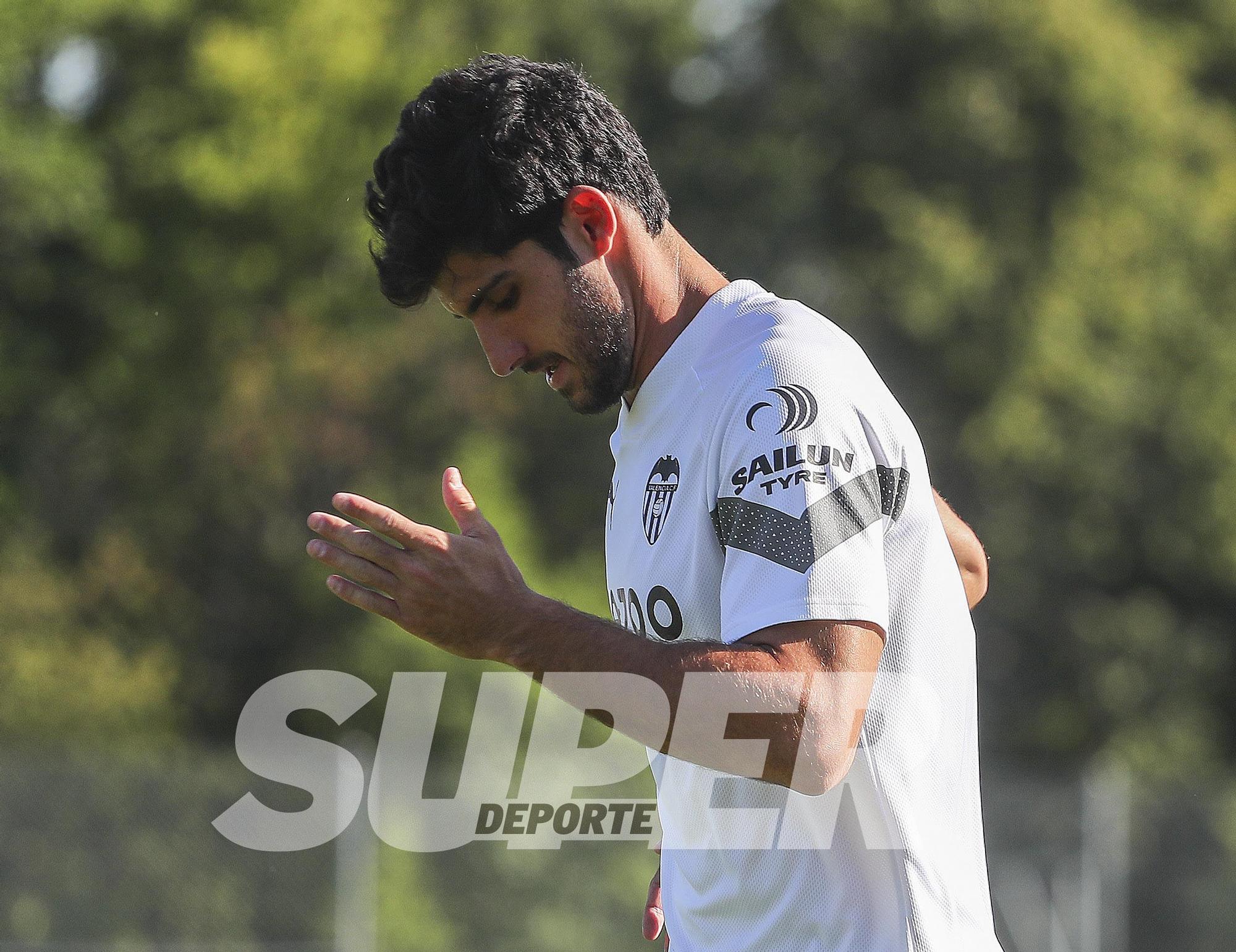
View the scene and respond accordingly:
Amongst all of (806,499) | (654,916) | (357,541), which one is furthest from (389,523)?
(654,916)

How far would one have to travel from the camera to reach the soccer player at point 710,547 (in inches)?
75.2

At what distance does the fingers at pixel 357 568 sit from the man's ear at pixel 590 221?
68 centimetres

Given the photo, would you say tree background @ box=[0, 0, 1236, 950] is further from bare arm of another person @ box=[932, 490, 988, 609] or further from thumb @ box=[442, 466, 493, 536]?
thumb @ box=[442, 466, 493, 536]

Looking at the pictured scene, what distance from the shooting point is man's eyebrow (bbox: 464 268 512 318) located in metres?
2.38

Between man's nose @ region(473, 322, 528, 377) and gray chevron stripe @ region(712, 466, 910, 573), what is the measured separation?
1.79ft

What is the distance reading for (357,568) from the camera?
194 cm

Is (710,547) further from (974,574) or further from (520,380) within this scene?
(520,380)

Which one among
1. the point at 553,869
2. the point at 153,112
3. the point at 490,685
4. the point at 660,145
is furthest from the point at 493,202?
the point at 660,145

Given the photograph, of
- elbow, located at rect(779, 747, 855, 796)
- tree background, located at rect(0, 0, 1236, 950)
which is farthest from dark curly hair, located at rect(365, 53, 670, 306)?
tree background, located at rect(0, 0, 1236, 950)

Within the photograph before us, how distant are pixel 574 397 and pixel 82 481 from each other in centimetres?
1190

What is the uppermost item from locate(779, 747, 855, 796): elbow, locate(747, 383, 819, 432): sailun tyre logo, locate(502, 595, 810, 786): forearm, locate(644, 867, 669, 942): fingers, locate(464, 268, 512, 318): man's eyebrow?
locate(464, 268, 512, 318): man's eyebrow

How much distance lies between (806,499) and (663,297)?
2.08 feet

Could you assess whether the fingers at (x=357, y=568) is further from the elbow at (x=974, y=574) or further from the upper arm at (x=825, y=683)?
the elbow at (x=974, y=574)

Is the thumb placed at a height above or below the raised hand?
above
